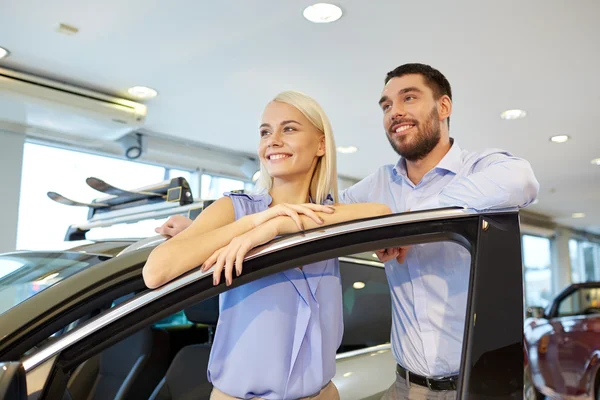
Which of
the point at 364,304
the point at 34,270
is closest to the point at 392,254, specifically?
the point at 364,304

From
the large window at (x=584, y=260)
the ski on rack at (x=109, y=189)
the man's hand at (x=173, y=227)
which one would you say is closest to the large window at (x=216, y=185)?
the ski on rack at (x=109, y=189)

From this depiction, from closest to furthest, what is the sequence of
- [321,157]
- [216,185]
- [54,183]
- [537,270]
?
[321,157] → [54,183] → [216,185] → [537,270]

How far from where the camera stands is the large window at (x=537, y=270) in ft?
45.5

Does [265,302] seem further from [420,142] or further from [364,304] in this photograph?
[364,304]

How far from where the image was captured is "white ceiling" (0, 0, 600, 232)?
11.7 feet

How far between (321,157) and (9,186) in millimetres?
5115

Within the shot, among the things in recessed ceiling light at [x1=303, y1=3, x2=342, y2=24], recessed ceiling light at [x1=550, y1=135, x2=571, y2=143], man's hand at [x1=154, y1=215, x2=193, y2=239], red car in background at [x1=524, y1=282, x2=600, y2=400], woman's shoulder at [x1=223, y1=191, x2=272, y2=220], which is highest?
recessed ceiling light at [x1=303, y1=3, x2=342, y2=24]

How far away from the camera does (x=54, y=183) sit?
21.4 ft

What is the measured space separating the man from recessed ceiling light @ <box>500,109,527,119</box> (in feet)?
13.2

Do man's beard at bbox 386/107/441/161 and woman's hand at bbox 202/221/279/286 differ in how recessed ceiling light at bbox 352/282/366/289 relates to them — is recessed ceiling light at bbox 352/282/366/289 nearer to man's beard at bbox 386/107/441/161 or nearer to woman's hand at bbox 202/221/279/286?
man's beard at bbox 386/107/441/161

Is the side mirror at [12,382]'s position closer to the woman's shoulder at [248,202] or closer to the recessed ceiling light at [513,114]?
the woman's shoulder at [248,202]

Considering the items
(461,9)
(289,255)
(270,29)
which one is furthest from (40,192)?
(289,255)

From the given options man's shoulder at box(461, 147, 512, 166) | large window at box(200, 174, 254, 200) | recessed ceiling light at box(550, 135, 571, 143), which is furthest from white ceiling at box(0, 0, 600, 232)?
man's shoulder at box(461, 147, 512, 166)

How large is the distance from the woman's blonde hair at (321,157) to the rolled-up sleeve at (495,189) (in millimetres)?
240
